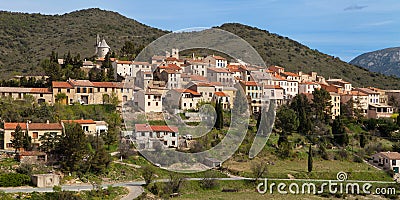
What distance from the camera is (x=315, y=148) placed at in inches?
1351

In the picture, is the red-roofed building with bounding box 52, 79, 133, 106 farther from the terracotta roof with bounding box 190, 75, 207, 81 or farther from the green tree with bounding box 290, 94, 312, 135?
the green tree with bounding box 290, 94, 312, 135

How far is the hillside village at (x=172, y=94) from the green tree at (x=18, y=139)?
0.16 meters

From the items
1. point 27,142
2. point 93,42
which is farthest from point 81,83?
point 93,42

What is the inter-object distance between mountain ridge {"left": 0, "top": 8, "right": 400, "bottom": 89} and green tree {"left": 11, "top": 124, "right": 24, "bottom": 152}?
24.1 m

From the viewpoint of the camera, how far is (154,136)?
30.2 meters

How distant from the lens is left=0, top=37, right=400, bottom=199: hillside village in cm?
3002

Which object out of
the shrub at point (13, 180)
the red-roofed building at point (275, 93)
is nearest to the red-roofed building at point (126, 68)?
the red-roofed building at point (275, 93)

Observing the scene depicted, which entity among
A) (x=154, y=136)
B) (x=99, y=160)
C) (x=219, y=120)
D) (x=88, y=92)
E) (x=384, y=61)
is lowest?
(x=99, y=160)

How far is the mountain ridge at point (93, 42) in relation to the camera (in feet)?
193

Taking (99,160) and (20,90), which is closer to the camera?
(99,160)

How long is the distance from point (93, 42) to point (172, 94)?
1140 inches

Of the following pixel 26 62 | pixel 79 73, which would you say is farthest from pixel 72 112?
pixel 26 62

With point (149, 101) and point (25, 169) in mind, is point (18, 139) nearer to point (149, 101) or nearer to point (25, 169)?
point (25, 169)

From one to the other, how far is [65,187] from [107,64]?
18.4 m
